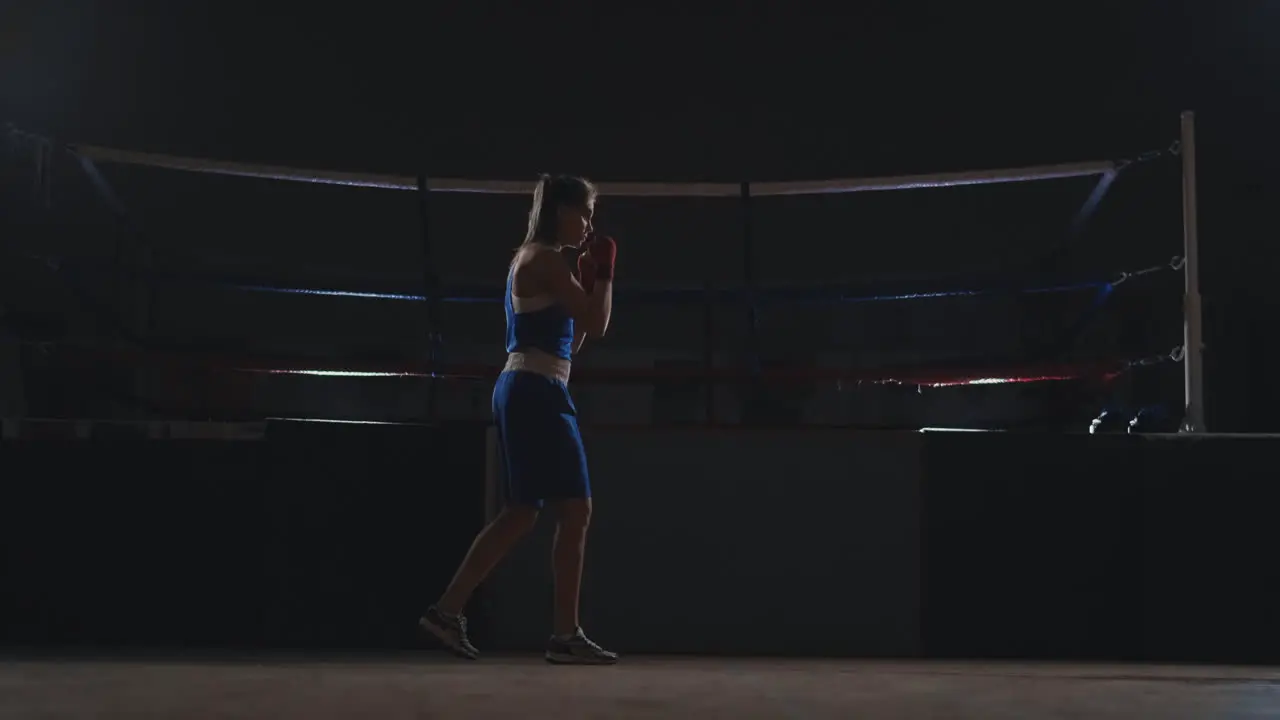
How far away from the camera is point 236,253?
489cm

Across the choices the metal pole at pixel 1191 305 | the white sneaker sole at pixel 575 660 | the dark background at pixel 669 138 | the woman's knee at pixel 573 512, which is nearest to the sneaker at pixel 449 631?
the white sneaker sole at pixel 575 660

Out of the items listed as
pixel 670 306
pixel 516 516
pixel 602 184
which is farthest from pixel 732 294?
pixel 516 516

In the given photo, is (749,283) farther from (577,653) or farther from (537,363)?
(577,653)

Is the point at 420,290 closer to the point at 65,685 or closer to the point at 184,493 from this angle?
the point at 184,493

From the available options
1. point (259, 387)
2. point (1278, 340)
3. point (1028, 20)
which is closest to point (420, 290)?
point (259, 387)

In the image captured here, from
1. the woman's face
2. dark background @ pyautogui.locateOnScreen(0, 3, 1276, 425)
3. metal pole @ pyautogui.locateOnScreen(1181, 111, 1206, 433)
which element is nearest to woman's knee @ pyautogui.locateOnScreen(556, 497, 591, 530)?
the woman's face

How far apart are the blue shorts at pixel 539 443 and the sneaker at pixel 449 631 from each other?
0.87 feet

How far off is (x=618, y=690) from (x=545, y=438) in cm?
62

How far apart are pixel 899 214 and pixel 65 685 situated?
12.0 feet

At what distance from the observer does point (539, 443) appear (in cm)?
257

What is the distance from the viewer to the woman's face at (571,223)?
2.68 meters

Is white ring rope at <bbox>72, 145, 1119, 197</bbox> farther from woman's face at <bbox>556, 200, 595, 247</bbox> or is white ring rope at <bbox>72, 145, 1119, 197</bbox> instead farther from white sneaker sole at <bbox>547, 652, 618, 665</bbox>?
white sneaker sole at <bbox>547, 652, 618, 665</bbox>

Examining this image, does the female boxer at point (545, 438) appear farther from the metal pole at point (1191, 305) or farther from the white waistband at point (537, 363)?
the metal pole at point (1191, 305)

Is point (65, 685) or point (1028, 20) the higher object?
point (1028, 20)
